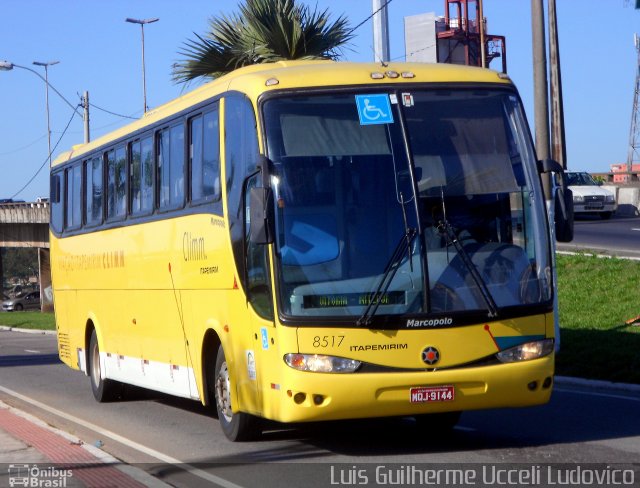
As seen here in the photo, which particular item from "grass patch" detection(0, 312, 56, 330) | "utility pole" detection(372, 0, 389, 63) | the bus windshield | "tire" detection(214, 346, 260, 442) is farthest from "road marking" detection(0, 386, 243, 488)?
"grass patch" detection(0, 312, 56, 330)

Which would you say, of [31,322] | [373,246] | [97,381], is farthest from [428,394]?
[31,322]

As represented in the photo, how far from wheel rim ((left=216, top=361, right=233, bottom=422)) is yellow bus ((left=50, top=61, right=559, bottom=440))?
0.10 feet

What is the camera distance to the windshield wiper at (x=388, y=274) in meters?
9.14

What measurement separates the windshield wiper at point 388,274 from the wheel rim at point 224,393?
212 cm

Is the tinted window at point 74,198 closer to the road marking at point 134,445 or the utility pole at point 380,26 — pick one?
the road marking at point 134,445

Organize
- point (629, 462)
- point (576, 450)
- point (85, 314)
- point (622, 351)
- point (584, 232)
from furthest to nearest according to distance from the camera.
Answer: point (584, 232), point (85, 314), point (622, 351), point (576, 450), point (629, 462)

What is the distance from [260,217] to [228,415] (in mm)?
2572

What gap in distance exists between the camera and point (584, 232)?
3033 centimetres

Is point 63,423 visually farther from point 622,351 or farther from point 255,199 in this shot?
point 622,351

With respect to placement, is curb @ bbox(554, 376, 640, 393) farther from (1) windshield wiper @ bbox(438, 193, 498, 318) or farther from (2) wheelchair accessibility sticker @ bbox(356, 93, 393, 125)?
(2) wheelchair accessibility sticker @ bbox(356, 93, 393, 125)

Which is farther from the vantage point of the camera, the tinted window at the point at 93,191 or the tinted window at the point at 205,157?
the tinted window at the point at 93,191

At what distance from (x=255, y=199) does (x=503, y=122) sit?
247cm

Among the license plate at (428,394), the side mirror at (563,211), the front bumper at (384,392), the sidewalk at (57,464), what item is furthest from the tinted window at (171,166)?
the side mirror at (563,211)

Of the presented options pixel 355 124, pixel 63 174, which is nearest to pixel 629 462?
pixel 355 124
